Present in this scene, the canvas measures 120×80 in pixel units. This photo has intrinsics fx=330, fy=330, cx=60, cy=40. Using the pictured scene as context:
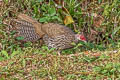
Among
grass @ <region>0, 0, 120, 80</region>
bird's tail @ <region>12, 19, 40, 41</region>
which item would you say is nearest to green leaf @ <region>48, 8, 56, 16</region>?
grass @ <region>0, 0, 120, 80</region>

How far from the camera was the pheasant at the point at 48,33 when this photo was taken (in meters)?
7.06

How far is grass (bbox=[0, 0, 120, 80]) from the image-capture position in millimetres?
5367

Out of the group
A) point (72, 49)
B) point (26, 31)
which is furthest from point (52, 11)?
point (72, 49)

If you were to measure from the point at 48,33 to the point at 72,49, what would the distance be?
2.11ft

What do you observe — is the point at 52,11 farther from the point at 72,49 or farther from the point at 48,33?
the point at 72,49

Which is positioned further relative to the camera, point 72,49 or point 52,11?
point 52,11

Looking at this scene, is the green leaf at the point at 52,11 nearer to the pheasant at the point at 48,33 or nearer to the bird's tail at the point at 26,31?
the pheasant at the point at 48,33

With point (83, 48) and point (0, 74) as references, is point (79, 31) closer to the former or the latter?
point (83, 48)

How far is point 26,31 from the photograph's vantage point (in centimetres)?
741

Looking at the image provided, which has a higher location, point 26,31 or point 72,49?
point 26,31

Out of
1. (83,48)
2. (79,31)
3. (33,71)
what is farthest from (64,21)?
(33,71)

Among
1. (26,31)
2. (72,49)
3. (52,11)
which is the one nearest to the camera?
(72,49)

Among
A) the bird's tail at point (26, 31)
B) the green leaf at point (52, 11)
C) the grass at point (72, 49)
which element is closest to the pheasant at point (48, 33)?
the bird's tail at point (26, 31)

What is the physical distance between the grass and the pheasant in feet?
0.61
